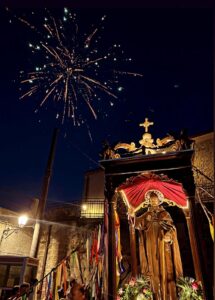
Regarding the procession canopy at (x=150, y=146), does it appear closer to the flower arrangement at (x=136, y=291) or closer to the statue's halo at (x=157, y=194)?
the statue's halo at (x=157, y=194)

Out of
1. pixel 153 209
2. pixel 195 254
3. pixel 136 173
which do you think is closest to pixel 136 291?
pixel 195 254

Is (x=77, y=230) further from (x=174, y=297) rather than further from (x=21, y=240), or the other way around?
(x=174, y=297)

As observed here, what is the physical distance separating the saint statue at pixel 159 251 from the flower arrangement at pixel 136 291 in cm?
90

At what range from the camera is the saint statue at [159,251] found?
6.81 m

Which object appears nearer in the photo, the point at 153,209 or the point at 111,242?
the point at 111,242

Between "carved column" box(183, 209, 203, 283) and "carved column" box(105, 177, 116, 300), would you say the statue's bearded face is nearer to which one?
"carved column" box(183, 209, 203, 283)

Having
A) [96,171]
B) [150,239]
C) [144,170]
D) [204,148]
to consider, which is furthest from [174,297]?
[96,171]

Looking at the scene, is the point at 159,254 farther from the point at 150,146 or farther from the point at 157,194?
the point at 150,146

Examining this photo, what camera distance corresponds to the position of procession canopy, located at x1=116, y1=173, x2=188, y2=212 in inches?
319

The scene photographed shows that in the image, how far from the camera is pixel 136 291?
19.4ft

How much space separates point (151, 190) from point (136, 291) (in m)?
3.39

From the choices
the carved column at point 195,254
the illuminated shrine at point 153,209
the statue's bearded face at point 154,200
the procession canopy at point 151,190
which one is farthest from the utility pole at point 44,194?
the carved column at point 195,254

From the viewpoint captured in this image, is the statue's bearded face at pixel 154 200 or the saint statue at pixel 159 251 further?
the statue's bearded face at pixel 154 200

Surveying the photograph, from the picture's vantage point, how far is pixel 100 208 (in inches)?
683
